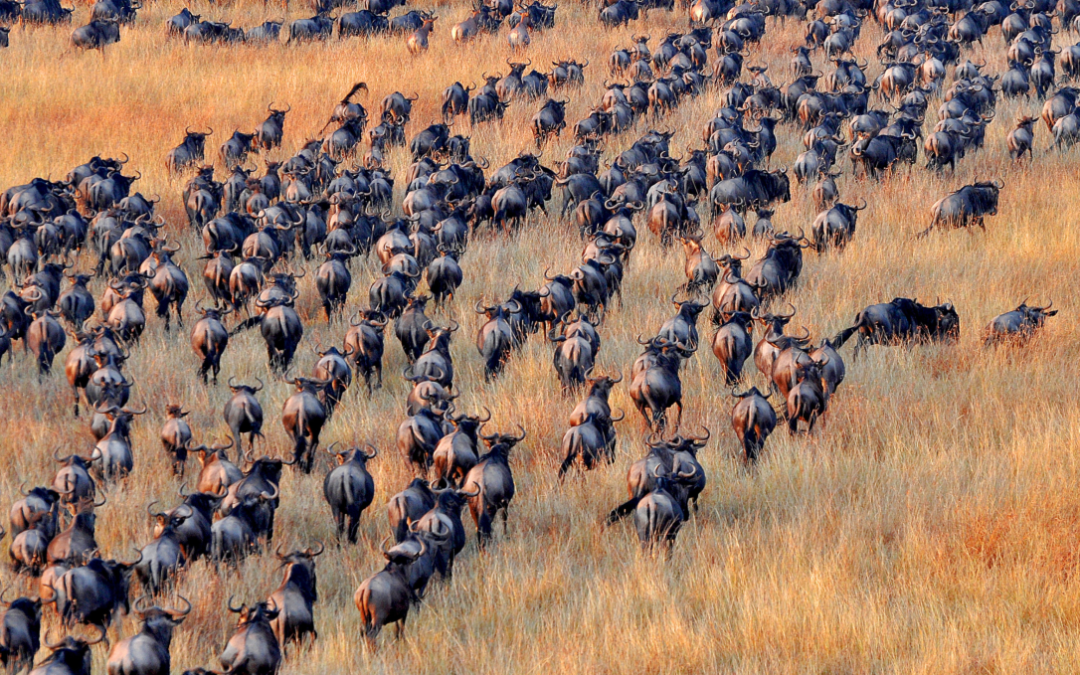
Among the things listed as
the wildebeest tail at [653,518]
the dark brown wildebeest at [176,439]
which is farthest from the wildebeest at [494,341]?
the wildebeest tail at [653,518]

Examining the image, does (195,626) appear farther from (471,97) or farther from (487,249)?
(471,97)

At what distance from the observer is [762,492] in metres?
8.85

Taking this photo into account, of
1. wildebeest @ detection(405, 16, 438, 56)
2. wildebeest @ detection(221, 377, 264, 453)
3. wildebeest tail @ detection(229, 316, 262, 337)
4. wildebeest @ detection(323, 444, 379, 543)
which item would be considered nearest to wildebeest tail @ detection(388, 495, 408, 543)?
wildebeest @ detection(323, 444, 379, 543)

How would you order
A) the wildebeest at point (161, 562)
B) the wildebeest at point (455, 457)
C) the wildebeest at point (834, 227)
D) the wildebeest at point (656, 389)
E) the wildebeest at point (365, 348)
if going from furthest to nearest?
the wildebeest at point (834, 227)
the wildebeest at point (365, 348)
the wildebeest at point (656, 389)
the wildebeest at point (455, 457)
the wildebeest at point (161, 562)

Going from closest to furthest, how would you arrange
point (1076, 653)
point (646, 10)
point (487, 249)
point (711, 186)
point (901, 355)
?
point (1076, 653)
point (901, 355)
point (487, 249)
point (711, 186)
point (646, 10)

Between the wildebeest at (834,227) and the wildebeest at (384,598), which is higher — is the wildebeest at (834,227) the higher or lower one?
the higher one

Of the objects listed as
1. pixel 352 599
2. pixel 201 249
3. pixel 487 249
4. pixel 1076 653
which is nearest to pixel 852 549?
pixel 1076 653

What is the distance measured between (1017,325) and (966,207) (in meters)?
3.69

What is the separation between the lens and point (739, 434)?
30.5ft

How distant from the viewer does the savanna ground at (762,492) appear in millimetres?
6918

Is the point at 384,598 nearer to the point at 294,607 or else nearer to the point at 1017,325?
the point at 294,607

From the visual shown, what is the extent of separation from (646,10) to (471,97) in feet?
26.9

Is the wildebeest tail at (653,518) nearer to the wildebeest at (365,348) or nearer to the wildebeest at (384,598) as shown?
the wildebeest at (384,598)

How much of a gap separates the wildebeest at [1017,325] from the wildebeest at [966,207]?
326 centimetres
